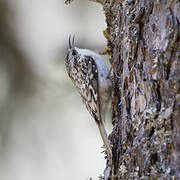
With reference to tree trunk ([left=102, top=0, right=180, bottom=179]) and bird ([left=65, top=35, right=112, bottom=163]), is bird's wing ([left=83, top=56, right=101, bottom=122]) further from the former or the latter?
tree trunk ([left=102, top=0, right=180, bottom=179])

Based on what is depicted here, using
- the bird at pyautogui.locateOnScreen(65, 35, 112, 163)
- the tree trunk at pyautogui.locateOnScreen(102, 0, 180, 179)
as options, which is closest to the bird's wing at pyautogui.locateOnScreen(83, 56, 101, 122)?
the bird at pyautogui.locateOnScreen(65, 35, 112, 163)

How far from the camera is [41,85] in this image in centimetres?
418

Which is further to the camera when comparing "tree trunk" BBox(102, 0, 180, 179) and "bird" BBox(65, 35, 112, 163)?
"bird" BBox(65, 35, 112, 163)

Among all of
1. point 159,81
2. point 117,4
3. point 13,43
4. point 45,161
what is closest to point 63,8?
point 13,43

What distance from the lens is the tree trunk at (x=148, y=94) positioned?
7.59 feet

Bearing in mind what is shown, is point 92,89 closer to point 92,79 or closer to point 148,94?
point 92,79

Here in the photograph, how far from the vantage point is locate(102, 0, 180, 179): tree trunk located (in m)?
2.31

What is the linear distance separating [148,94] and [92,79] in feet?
2.92

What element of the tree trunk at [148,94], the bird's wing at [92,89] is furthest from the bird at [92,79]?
the tree trunk at [148,94]

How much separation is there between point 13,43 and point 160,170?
2136mm

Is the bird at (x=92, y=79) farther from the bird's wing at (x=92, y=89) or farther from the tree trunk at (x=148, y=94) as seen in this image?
the tree trunk at (x=148, y=94)

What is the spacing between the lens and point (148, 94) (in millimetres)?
2441

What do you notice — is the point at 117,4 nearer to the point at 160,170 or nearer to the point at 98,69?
the point at 98,69

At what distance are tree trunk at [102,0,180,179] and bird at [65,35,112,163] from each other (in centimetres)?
Result: 40
